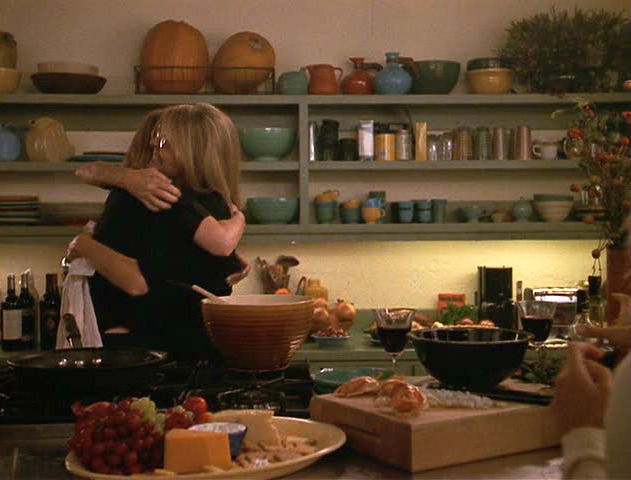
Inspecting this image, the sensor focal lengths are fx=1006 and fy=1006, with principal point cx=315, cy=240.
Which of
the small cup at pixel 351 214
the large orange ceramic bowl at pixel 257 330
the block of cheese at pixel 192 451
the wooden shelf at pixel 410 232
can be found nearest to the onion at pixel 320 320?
the wooden shelf at pixel 410 232

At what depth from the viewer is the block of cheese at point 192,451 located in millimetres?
1419

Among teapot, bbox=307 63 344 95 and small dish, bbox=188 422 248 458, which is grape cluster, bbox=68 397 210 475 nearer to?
small dish, bbox=188 422 248 458

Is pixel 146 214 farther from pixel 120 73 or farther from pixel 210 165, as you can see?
pixel 120 73

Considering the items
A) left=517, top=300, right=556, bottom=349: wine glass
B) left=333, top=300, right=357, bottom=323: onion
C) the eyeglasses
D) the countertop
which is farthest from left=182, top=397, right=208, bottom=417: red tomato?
left=333, top=300, right=357, bottom=323: onion

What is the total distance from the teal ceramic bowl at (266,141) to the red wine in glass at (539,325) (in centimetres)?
250

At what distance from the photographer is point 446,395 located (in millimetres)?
1584

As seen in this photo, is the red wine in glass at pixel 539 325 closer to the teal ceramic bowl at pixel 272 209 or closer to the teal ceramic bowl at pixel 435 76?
the teal ceramic bowl at pixel 272 209

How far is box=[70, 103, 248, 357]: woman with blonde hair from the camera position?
112 inches

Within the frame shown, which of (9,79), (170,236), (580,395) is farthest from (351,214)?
(580,395)

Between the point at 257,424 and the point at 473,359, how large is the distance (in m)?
0.38

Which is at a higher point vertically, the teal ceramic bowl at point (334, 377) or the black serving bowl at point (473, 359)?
the black serving bowl at point (473, 359)

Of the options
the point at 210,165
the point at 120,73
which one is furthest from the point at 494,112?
the point at 210,165

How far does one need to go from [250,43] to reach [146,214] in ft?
6.07

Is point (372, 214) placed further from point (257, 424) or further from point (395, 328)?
point (257, 424)
